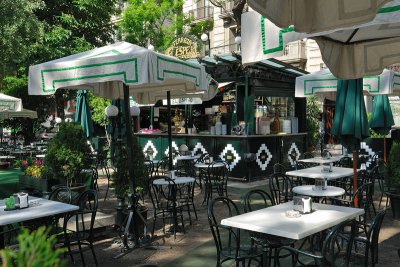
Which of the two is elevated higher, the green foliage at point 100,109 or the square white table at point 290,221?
the green foliage at point 100,109

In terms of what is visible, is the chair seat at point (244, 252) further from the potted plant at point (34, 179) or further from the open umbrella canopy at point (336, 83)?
the open umbrella canopy at point (336, 83)

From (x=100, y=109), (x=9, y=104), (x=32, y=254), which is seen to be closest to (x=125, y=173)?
(x=32, y=254)

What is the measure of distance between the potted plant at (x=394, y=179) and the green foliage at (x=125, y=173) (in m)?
4.32

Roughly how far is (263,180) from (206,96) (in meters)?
3.94

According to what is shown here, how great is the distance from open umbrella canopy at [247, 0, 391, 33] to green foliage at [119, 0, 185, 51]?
73.5ft

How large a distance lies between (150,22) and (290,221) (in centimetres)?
2353

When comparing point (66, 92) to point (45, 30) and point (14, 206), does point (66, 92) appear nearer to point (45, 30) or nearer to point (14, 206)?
point (45, 30)

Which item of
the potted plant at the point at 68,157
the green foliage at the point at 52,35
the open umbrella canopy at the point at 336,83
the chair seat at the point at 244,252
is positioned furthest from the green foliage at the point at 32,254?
the green foliage at the point at 52,35

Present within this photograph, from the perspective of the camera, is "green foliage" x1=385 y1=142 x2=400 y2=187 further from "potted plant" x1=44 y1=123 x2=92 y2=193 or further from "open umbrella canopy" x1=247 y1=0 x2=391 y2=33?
Answer: "potted plant" x1=44 y1=123 x2=92 y2=193

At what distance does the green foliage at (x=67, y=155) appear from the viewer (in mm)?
7324

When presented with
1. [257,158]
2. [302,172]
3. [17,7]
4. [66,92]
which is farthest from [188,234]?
[66,92]

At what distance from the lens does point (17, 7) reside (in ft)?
42.1

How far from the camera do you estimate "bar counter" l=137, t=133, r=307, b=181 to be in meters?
11.3

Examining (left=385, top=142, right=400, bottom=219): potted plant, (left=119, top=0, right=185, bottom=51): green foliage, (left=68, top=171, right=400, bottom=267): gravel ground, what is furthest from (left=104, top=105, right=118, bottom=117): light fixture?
(left=119, top=0, right=185, bottom=51): green foliage
